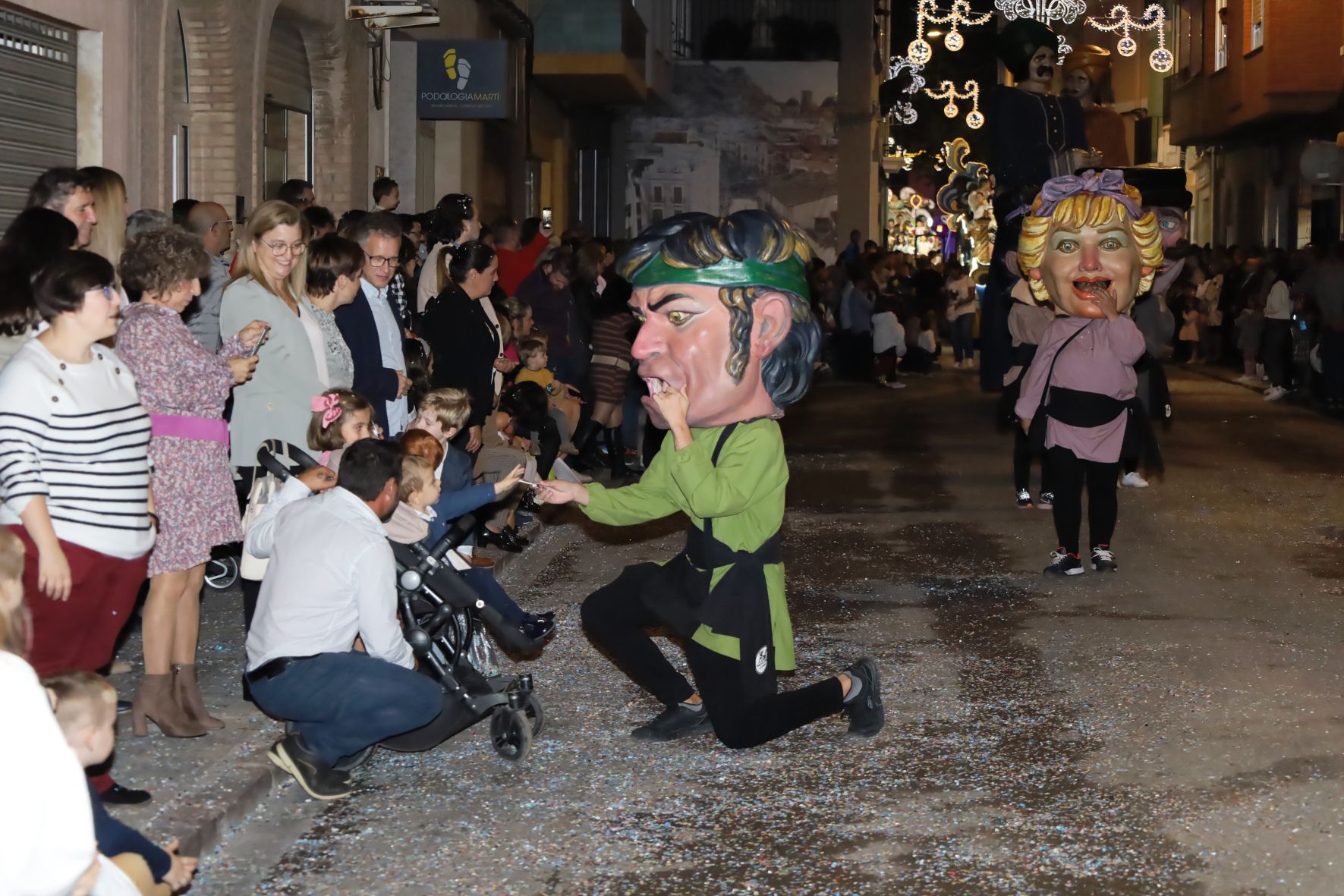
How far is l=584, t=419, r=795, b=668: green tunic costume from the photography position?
232 inches

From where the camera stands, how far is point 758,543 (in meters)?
6.12

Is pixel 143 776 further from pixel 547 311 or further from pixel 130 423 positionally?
pixel 547 311

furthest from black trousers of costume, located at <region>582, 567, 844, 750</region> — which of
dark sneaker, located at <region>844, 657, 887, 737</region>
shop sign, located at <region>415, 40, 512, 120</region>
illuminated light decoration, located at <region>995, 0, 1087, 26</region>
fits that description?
illuminated light decoration, located at <region>995, 0, 1087, 26</region>

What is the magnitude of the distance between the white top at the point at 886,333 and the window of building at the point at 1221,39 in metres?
16.5

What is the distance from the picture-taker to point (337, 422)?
672 cm

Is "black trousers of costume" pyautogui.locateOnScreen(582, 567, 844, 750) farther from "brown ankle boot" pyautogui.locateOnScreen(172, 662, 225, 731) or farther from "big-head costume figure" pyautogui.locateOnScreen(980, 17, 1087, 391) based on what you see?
"big-head costume figure" pyautogui.locateOnScreen(980, 17, 1087, 391)

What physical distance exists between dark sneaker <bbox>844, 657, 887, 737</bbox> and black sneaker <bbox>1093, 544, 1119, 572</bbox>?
144 inches

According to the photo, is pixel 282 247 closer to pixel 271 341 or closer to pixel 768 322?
pixel 271 341

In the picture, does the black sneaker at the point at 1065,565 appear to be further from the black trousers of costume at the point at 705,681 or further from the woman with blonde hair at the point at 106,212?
the woman with blonde hair at the point at 106,212

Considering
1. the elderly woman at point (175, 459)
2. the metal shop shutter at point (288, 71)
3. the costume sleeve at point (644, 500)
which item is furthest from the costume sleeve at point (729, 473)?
the metal shop shutter at point (288, 71)

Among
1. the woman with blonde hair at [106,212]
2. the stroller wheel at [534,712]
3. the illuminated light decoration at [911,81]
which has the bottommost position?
the stroller wheel at [534,712]

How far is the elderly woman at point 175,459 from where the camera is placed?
609 centimetres

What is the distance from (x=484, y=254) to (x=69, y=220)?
12.4ft

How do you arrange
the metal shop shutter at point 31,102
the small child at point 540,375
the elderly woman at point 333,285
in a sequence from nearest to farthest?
the elderly woman at point 333,285 → the metal shop shutter at point 31,102 → the small child at point 540,375
